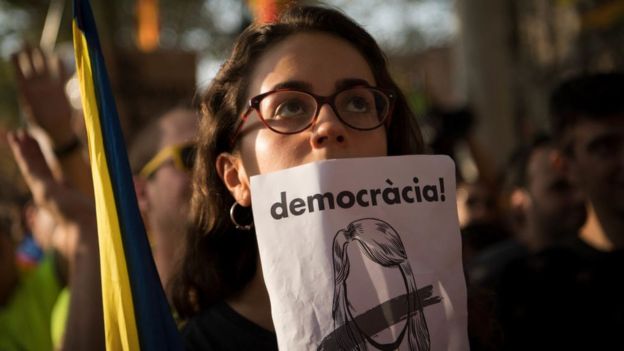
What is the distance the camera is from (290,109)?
5.61 feet

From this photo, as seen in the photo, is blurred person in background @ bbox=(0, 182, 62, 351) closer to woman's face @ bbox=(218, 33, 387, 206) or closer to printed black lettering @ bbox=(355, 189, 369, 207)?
woman's face @ bbox=(218, 33, 387, 206)

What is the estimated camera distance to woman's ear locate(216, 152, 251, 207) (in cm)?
182

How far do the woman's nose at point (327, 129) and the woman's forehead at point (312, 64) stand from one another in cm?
6

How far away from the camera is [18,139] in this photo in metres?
2.41

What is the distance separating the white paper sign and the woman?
98 millimetres

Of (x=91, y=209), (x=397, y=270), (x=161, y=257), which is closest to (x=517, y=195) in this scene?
(x=161, y=257)

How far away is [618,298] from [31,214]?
14.9 ft

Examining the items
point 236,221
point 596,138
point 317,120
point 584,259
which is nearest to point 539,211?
point 596,138

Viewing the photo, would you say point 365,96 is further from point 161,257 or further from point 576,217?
point 576,217

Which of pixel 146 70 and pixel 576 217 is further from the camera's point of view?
pixel 146 70

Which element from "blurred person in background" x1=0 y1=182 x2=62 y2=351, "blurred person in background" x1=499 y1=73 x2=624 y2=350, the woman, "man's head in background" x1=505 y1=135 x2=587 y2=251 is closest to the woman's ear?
the woman

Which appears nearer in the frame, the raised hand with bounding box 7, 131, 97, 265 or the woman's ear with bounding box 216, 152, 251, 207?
the woman's ear with bounding box 216, 152, 251, 207

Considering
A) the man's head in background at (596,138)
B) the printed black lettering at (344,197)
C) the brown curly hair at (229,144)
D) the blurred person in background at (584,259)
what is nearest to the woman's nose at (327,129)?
the printed black lettering at (344,197)

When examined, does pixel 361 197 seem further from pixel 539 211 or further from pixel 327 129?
pixel 539 211
